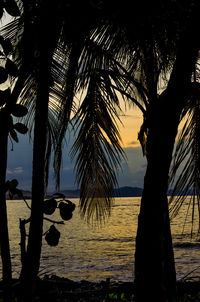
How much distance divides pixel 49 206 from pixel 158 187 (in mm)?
1531

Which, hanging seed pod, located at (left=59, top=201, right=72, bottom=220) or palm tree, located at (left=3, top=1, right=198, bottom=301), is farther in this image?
palm tree, located at (left=3, top=1, right=198, bottom=301)

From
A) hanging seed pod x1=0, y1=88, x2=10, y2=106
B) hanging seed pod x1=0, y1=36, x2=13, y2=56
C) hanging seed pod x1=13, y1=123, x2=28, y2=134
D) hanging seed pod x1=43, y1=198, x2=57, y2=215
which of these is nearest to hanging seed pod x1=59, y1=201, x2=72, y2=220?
hanging seed pod x1=43, y1=198, x2=57, y2=215

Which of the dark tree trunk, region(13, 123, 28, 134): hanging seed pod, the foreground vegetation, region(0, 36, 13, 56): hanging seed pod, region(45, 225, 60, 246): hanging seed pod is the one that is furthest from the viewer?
the foreground vegetation

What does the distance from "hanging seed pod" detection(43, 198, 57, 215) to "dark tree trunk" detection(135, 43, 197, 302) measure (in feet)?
4.79

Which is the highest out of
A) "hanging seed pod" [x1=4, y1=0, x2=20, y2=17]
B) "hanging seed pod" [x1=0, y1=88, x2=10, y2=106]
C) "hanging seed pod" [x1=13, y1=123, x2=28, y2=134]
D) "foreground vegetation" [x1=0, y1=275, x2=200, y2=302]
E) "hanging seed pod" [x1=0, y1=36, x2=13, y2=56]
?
"hanging seed pod" [x1=4, y1=0, x2=20, y2=17]

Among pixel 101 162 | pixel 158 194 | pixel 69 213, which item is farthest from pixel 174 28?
pixel 69 213

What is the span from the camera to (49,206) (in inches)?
107

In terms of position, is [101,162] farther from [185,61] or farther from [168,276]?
[185,61]

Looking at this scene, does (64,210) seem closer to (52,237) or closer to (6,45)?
(52,237)

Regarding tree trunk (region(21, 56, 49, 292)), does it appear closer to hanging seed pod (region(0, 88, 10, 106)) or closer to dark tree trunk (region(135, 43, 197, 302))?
hanging seed pod (region(0, 88, 10, 106))

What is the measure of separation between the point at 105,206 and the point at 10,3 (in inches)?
178

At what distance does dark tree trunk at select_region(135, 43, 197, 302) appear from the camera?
387 cm

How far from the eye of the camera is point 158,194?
3.96 m

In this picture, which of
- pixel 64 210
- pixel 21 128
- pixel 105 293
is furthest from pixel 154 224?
pixel 105 293
